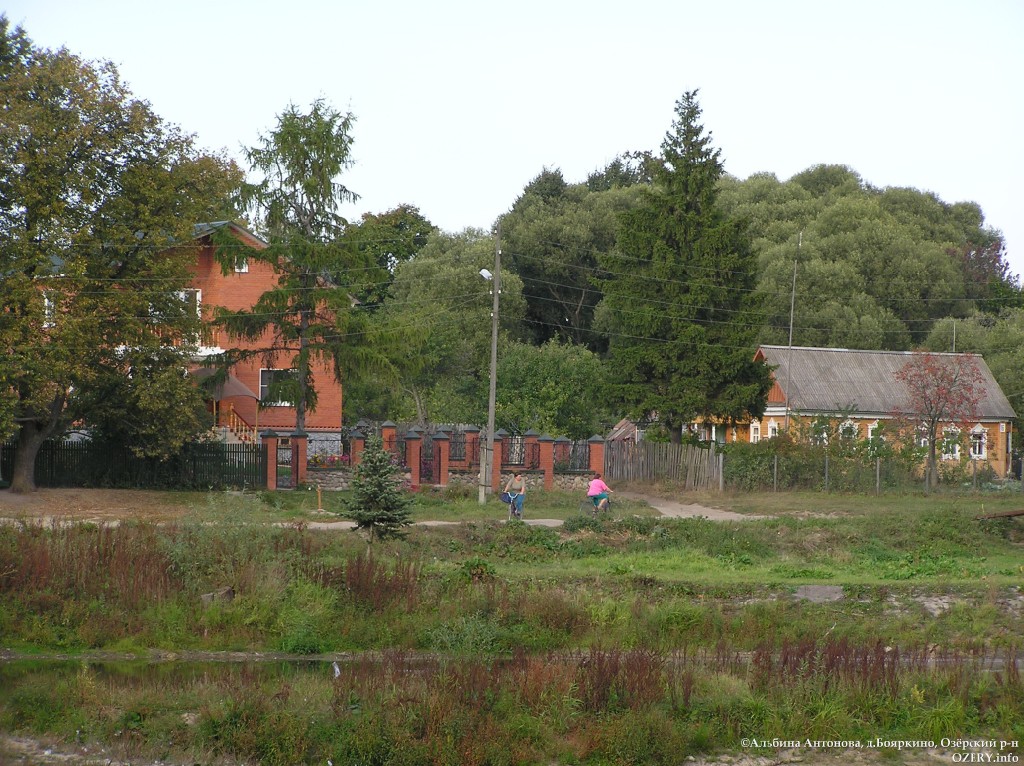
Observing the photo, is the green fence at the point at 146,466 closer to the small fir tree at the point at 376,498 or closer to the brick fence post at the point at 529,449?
the brick fence post at the point at 529,449

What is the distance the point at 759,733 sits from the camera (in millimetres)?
12305

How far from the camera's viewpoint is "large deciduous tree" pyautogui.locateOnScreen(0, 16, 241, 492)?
95.9 feet

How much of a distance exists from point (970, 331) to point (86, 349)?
48.5 metres

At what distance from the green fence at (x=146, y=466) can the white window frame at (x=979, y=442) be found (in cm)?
3565

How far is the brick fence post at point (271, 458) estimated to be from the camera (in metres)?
35.0

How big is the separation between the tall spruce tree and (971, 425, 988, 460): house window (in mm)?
16788

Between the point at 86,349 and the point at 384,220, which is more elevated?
the point at 384,220

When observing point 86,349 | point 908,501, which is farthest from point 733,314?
point 86,349

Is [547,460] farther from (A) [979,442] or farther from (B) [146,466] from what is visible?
(A) [979,442]

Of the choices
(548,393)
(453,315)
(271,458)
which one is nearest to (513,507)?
(271,458)

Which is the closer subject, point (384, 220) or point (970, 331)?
point (970, 331)

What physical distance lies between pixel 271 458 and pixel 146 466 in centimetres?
390

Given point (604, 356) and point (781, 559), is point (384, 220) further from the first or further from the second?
point (781, 559)

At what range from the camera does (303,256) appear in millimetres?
37312
